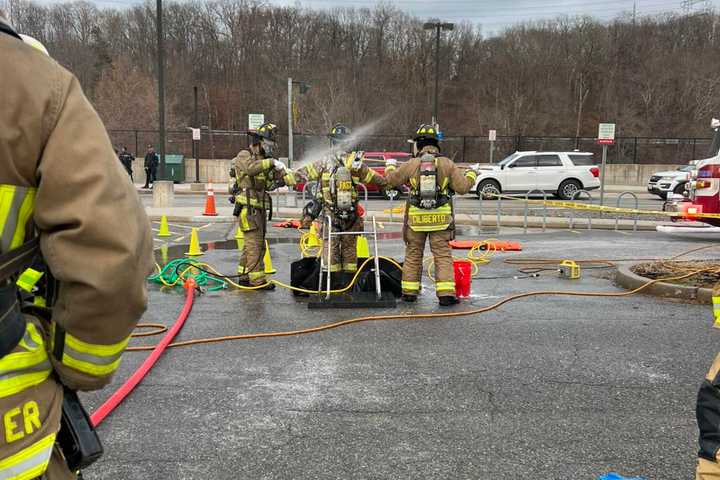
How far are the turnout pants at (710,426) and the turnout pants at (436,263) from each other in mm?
4292

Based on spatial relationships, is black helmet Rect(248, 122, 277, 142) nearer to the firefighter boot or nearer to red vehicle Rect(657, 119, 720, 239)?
the firefighter boot

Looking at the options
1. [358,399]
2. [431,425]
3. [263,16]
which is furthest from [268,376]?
[263,16]

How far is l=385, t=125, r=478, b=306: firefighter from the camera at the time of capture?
6746 millimetres

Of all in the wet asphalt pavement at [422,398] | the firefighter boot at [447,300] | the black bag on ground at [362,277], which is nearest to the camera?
the wet asphalt pavement at [422,398]

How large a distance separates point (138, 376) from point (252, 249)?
344 centimetres

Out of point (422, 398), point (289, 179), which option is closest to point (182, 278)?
point (289, 179)

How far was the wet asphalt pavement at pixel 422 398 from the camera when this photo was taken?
3223mm

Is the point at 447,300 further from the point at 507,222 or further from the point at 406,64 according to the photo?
the point at 406,64

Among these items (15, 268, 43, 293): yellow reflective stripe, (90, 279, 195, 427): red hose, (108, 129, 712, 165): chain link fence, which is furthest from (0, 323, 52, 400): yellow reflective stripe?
(108, 129, 712, 165): chain link fence

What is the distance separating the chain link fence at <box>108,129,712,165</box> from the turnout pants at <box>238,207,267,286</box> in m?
32.8

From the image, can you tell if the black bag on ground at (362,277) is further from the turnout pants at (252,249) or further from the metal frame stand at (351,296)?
the turnout pants at (252,249)

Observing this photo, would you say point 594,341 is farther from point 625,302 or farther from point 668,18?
point 668,18

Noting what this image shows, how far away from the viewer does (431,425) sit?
3.65m

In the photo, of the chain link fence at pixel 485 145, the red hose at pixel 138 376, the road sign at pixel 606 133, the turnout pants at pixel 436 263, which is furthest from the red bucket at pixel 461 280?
the chain link fence at pixel 485 145
